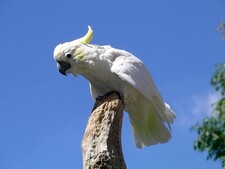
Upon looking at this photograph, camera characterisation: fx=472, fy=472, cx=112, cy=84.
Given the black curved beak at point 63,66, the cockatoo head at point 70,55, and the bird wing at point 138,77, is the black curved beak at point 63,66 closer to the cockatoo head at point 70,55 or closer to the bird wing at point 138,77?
the cockatoo head at point 70,55

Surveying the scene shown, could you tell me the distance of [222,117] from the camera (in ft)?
16.3

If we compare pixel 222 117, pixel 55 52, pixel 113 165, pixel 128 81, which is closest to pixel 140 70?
pixel 128 81

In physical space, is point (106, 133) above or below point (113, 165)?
above

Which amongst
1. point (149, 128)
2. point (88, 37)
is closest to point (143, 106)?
point (149, 128)

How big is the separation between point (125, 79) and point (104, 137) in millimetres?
537

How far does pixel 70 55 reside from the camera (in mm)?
3322

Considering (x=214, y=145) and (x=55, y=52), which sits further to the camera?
(x=214, y=145)

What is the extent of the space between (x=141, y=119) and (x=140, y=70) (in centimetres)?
A: 38

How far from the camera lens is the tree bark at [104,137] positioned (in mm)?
2779

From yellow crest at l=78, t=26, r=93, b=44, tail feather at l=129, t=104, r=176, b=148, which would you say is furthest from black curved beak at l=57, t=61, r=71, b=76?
tail feather at l=129, t=104, r=176, b=148

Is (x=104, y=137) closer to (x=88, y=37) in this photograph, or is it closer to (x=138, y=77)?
→ (x=138, y=77)

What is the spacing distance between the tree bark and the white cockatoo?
204mm

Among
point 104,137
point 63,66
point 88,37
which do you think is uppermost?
point 88,37

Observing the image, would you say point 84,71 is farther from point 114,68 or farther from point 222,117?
point 222,117
